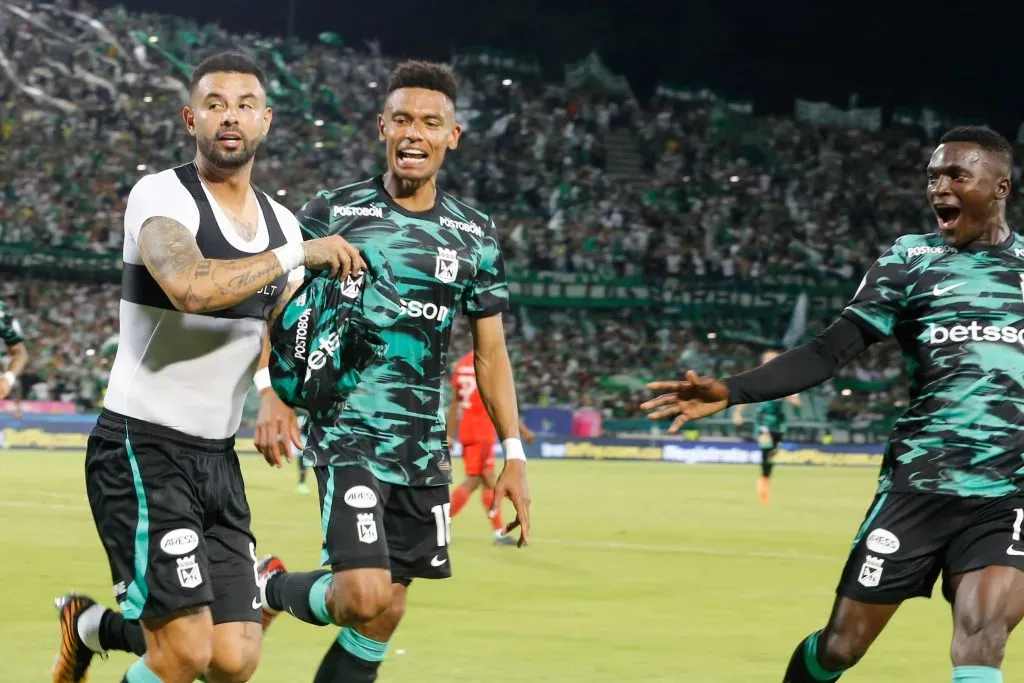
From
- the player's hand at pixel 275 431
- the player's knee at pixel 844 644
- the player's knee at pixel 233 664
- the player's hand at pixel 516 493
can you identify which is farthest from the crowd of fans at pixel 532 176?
the player's knee at pixel 844 644

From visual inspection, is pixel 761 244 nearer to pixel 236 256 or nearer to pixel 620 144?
pixel 620 144

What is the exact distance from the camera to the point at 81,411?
112 ft

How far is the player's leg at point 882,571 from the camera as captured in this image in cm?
583

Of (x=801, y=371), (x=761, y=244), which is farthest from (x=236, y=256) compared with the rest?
(x=761, y=244)

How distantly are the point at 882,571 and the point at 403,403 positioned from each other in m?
2.11

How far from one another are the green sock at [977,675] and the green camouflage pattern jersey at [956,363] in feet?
2.30

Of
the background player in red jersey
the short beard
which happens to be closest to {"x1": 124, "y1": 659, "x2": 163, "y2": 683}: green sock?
the short beard

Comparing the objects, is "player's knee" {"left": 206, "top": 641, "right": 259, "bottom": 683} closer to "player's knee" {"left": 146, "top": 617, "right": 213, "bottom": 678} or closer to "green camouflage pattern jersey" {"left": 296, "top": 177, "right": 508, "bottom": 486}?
"player's knee" {"left": 146, "top": 617, "right": 213, "bottom": 678}

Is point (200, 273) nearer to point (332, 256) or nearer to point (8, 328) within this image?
point (332, 256)

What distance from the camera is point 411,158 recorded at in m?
6.48

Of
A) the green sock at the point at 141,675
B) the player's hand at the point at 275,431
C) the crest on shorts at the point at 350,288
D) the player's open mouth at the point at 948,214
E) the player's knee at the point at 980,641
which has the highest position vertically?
the player's open mouth at the point at 948,214

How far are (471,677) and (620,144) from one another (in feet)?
137

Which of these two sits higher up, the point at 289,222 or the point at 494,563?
the point at 289,222

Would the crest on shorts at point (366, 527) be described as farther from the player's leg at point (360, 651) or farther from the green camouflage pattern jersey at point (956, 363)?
the green camouflage pattern jersey at point (956, 363)
